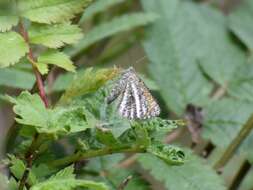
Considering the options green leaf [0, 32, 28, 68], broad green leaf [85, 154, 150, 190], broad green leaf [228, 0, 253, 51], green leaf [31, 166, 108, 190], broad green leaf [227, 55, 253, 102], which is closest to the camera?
green leaf [31, 166, 108, 190]

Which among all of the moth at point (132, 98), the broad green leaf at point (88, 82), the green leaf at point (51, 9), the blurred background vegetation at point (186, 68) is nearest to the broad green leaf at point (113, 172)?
the blurred background vegetation at point (186, 68)

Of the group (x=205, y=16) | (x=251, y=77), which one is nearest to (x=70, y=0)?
(x=251, y=77)

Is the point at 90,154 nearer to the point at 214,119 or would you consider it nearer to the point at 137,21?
the point at 214,119

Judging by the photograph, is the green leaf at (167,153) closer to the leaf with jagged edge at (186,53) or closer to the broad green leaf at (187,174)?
the broad green leaf at (187,174)

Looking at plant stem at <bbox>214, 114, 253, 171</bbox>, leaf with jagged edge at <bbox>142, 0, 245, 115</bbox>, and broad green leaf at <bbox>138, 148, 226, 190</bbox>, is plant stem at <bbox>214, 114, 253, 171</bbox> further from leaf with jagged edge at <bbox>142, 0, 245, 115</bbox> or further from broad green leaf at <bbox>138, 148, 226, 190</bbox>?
leaf with jagged edge at <bbox>142, 0, 245, 115</bbox>

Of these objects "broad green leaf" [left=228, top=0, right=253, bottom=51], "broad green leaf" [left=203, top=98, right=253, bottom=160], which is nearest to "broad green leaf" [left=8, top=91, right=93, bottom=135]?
"broad green leaf" [left=203, top=98, right=253, bottom=160]

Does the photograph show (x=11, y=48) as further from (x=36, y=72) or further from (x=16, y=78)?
(x=16, y=78)
